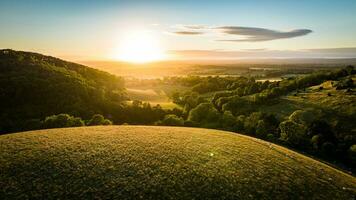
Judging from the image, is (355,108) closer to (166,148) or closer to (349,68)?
(349,68)

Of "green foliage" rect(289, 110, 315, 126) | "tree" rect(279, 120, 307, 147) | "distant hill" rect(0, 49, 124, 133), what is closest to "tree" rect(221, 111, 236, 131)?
"green foliage" rect(289, 110, 315, 126)

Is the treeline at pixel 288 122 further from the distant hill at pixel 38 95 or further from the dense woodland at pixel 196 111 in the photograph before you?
the distant hill at pixel 38 95

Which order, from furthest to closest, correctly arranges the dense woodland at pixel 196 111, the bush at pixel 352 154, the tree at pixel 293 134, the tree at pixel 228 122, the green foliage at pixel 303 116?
the tree at pixel 228 122 < the green foliage at pixel 303 116 < the dense woodland at pixel 196 111 < the tree at pixel 293 134 < the bush at pixel 352 154

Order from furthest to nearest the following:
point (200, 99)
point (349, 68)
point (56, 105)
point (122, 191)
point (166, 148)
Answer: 1. point (349, 68)
2. point (200, 99)
3. point (56, 105)
4. point (166, 148)
5. point (122, 191)

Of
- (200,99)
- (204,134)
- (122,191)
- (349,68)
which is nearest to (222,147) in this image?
(204,134)

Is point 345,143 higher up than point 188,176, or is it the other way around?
point 188,176

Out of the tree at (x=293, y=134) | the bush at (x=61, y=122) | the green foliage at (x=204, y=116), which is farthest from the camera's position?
the green foliage at (x=204, y=116)

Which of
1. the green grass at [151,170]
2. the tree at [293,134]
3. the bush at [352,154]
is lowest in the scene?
the bush at [352,154]

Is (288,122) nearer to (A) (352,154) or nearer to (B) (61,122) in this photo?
(A) (352,154)

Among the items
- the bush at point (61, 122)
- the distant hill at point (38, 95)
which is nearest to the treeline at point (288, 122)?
the bush at point (61, 122)
